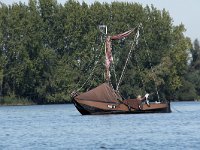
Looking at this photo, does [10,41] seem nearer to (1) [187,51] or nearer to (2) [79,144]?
(1) [187,51]

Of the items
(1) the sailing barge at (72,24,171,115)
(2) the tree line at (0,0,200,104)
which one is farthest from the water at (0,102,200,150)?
(2) the tree line at (0,0,200,104)

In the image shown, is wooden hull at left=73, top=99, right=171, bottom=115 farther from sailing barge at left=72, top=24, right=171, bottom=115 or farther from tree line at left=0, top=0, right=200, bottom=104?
tree line at left=0, top=0, right=200, bottom=104

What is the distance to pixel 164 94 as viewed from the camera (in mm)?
146875

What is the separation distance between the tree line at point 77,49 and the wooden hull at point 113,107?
163 ft

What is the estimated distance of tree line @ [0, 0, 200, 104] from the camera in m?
142

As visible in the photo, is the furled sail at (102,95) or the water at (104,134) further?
the furled sail at (102,95)

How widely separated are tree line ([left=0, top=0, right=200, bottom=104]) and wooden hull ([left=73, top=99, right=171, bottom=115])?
49798 mm

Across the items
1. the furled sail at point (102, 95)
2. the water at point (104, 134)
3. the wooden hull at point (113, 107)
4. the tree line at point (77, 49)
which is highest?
the tree line at point (77, 49)

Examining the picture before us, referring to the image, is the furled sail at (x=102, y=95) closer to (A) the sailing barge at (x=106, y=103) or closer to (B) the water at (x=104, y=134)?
(A) the sailing barge at (x=106, y=103)

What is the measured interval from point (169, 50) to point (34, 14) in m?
21.3

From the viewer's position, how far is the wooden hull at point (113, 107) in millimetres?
87625

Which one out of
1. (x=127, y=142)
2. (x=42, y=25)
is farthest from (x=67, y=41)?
(x=127, y=142)

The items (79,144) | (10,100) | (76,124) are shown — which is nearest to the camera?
(79,144)

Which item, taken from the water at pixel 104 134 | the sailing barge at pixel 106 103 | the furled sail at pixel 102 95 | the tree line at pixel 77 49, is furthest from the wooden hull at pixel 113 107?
the tree line at pixel 77 49
